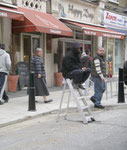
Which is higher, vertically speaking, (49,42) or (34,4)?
(34,4)

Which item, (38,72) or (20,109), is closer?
(20,109)


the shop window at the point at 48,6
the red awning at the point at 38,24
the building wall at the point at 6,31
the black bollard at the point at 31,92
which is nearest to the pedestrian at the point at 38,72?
the black bollard at the point at 31,92

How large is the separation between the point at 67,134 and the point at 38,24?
6409 millimetres

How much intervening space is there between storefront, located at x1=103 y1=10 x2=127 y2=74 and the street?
457 inches

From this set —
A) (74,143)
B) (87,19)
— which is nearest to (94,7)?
(87,19)

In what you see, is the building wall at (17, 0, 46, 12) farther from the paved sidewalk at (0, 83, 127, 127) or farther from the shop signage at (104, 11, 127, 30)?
the shop signage at (104, 11, 127, 30)

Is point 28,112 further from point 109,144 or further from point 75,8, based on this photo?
point 75,8

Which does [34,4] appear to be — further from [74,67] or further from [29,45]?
[74,67]

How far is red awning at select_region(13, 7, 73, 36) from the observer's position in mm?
10616

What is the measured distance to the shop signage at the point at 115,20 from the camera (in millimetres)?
17516

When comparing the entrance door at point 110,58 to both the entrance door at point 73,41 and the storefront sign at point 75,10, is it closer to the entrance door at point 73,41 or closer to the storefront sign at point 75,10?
the entrance door at point 73,41

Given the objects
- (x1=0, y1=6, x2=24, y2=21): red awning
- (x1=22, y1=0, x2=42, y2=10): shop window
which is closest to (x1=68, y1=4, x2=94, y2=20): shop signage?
(x1=22, y1=0, x2=42, y2=10): shop window

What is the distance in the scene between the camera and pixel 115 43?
63.6 ft

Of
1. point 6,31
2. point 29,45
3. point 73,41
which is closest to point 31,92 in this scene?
point 6,31
